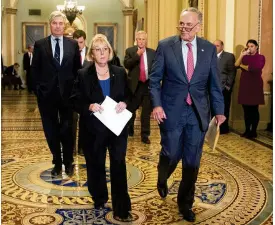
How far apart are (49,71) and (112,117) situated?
4.85 feet

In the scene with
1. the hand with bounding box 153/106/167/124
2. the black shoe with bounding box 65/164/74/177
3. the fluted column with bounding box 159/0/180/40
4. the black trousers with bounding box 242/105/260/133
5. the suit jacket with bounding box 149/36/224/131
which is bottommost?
the black shoe with bounding box 65/164/74/177

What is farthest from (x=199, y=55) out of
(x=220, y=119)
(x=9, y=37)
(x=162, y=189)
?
(x=9, y=37)

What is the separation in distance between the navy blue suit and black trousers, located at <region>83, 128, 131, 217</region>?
0.37m

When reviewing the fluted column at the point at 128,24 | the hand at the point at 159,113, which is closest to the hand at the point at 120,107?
the hand at the point at 159,113

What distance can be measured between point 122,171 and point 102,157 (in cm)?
20

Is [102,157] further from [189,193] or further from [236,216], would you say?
[236,216]

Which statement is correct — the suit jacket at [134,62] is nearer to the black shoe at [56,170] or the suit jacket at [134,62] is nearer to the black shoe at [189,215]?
the black shoe at [56,170]

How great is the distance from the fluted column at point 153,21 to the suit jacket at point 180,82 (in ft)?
31.0

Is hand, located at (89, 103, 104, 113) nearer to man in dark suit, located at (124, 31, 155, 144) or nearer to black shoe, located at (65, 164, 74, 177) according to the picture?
black shoe, located at (65, 164, 74, 177)

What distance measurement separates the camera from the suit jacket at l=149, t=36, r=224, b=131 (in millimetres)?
3375

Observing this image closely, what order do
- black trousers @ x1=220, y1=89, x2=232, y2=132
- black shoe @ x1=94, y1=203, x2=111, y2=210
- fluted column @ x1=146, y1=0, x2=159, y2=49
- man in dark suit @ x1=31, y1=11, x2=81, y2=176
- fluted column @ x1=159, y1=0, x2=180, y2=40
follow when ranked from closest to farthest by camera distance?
black shoe @ x1=94, y1=203, x2=111, y2=210 < man in dark suit @ x1=31, y1=11, x2=81, y2=176 < black trousers @ x1=220, y1=89, x2=232, y2=132 < fluted column @ x1=159, y1=0, x2=180, y2=40 < fluted column @ x1=146, y1=0, x2=159, y2=49

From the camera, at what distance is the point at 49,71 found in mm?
4531

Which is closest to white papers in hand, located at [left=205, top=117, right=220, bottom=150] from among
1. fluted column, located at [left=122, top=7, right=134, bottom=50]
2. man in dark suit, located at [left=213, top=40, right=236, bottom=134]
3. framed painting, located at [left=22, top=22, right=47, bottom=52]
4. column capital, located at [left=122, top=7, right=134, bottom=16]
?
man in dark suit, located at [left=213, top=40, right=236, bottom=134]

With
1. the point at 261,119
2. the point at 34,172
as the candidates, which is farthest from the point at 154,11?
the point at 34,172
